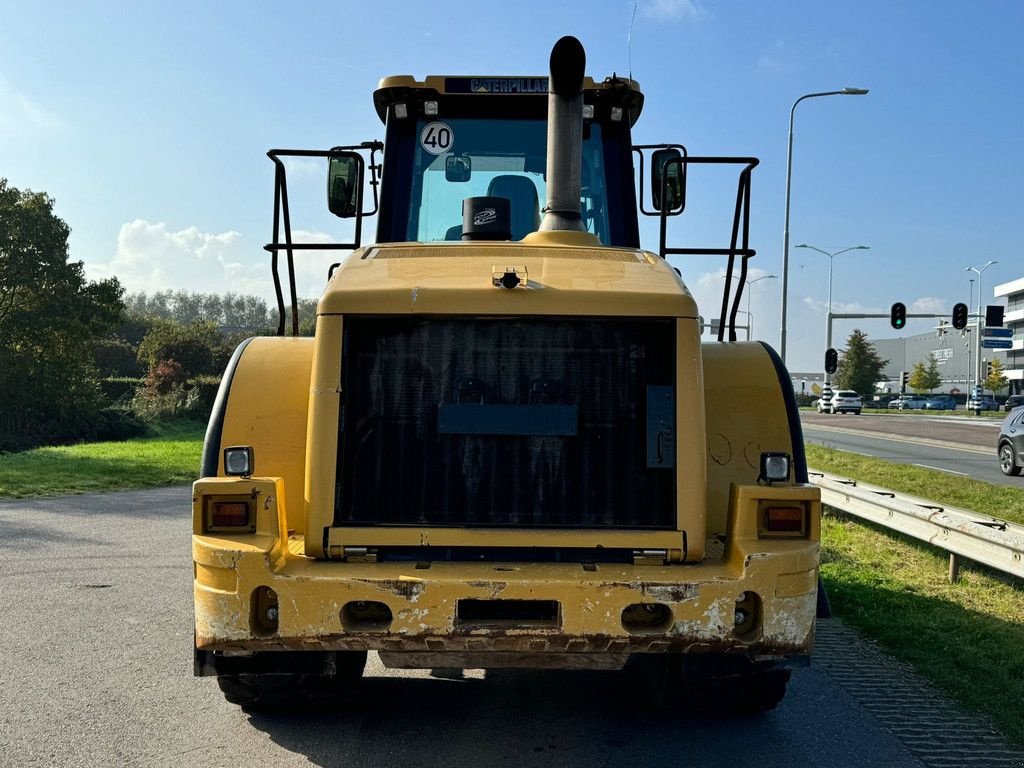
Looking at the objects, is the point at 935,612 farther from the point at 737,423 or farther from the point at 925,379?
the point at 925,379

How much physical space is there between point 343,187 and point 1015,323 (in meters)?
121

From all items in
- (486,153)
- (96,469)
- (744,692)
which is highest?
(486,153)

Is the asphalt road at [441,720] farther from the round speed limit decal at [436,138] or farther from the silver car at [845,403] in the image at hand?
the silver car at [845,403]

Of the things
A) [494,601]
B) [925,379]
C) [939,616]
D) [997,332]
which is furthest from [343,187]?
[925,379]

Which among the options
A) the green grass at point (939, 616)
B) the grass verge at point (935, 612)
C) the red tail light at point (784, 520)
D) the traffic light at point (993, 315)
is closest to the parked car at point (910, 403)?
the traffic light at point (993, 315)

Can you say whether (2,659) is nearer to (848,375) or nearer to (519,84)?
(519,84)

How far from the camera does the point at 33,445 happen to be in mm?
29172

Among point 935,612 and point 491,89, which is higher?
point 491,89

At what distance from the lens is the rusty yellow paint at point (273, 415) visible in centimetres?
434

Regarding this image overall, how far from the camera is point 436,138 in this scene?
19.5 feet

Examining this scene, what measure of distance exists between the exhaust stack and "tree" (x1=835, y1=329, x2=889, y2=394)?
316 feet

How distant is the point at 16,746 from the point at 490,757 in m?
1.99

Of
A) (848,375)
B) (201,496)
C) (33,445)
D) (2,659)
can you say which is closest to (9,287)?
(33,445)

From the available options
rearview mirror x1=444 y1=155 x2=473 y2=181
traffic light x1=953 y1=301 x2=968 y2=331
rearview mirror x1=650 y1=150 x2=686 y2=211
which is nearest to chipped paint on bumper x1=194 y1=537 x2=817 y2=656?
rearview mirror x1=650 y1=150 x2=686 y2=211
